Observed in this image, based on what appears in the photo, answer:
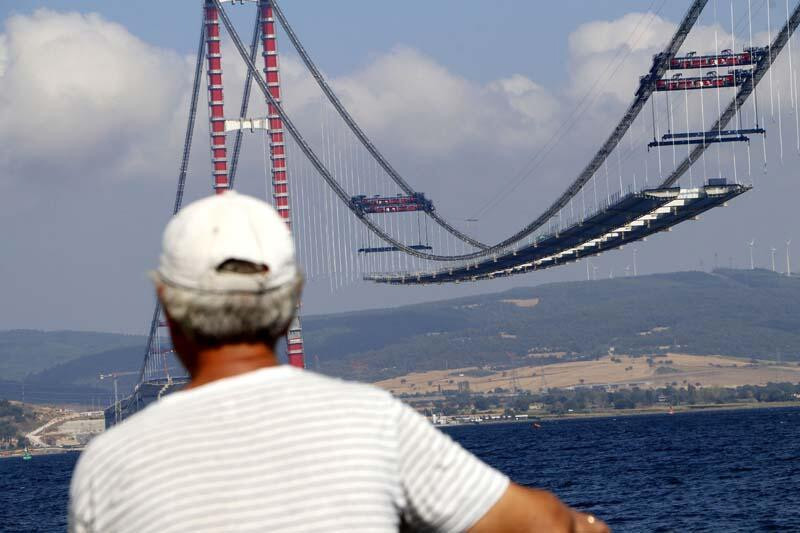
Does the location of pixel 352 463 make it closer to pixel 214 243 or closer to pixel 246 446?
pixel 246 446

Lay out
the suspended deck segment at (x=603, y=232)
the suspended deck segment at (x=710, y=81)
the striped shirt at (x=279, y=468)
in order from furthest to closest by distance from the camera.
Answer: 1. the suspended deck segment at (x=710, y=81)
2. the suspended deck segment at (x=603, y=232)
3. the striped shirt at (x=279, y=468)

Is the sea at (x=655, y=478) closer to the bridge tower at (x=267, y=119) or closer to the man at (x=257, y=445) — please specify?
the bridge tower at (x=267, y=119)

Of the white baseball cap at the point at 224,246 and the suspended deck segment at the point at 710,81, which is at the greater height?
the suspended deck segment at the point at 710,81

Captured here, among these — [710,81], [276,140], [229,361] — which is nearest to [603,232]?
[710,81]

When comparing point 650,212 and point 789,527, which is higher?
point 650,212

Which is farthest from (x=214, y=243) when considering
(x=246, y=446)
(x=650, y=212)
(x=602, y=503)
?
(x=650, y=212)

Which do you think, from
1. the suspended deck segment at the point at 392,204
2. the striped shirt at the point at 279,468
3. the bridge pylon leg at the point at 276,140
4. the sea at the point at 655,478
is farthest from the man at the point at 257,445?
the suspended deck segment at the point at 392,204
